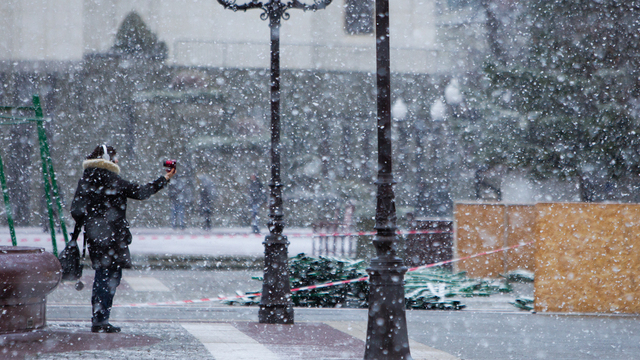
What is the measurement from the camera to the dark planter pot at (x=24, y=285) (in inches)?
247

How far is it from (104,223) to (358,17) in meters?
25.0

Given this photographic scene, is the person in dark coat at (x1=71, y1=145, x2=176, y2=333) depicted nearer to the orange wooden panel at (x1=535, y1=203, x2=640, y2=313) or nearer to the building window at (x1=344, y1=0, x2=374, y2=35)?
the orange wooden panel at (x1=535, y1=203, x2=640, y2=313)

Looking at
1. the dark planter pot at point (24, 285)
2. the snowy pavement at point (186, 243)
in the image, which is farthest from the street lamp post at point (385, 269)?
the snowy pavement at point (186, 243)

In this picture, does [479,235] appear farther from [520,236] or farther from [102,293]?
[102,293]

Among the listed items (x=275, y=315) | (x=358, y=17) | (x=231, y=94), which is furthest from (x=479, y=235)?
(x=358, y=17)

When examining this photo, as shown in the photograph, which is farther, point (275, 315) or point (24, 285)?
point (275, 315)

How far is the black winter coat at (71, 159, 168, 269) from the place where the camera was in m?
6.83

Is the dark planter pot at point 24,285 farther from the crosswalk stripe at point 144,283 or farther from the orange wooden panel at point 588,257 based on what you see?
the orange wooden panel at point 588,257

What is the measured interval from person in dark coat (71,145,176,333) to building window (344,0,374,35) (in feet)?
79.3

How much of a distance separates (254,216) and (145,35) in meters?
9.22

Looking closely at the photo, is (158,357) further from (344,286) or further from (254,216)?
(254,216)

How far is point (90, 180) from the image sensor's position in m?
6.91

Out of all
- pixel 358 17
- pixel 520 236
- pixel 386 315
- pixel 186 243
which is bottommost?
pixel 186 243

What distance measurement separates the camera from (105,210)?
22.7ft
